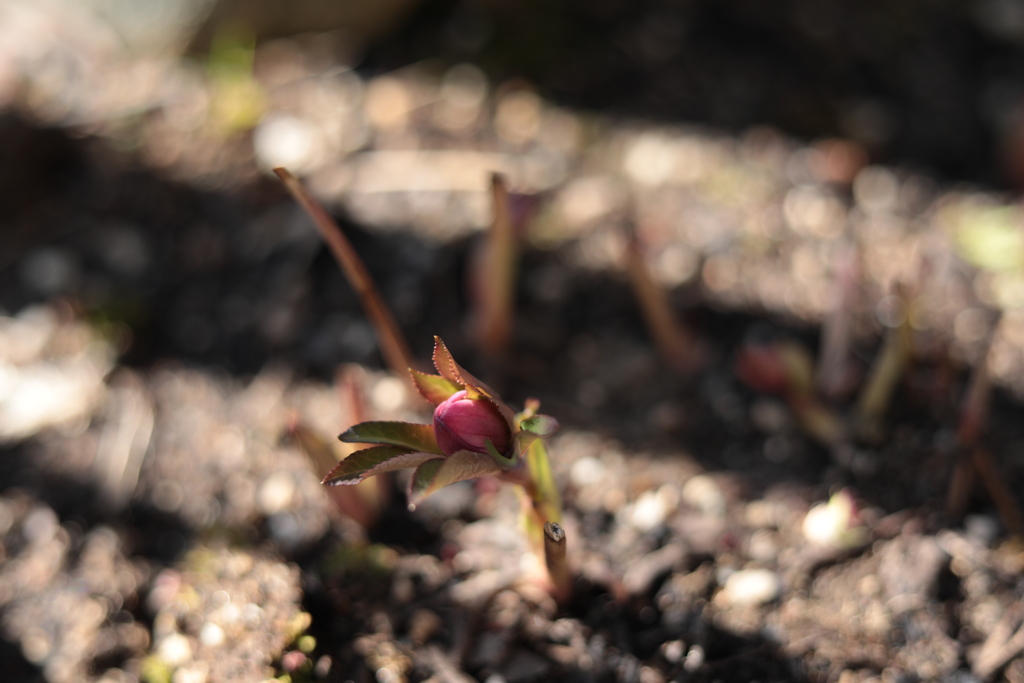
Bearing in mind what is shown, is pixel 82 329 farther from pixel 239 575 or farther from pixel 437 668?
pixel 437 668

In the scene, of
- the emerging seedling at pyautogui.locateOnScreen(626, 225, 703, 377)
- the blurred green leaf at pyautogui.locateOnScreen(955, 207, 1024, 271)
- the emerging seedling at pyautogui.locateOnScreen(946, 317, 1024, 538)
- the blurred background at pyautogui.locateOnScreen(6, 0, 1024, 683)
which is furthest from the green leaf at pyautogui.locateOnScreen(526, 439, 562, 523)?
the blurred green leaf at pyautogui.locateOnScreen(955, 207, 1024, 271)

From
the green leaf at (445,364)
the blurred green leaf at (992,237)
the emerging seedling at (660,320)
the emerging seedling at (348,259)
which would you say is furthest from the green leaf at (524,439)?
the blurred green leaf at (992,237)

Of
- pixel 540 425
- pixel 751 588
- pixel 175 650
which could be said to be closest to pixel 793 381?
pixel 751 588

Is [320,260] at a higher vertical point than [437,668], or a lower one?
higher

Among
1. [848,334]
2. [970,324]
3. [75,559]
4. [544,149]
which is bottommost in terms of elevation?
[75,559]

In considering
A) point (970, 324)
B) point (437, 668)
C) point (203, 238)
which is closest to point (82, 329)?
point (203, 238)

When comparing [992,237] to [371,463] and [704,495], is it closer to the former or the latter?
[704,495]
